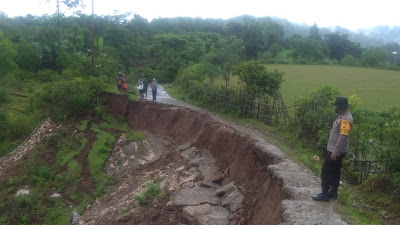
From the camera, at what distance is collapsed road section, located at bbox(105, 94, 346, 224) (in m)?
7.70

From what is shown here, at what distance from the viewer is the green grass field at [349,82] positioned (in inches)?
1140

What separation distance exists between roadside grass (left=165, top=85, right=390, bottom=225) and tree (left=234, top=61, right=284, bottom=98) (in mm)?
1632

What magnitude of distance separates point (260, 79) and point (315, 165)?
26.2ft

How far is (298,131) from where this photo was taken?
13742 millimetres

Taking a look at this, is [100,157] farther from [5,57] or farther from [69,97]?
[5,57]

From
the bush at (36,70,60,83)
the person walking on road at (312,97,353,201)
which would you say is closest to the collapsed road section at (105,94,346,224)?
the person walking on road at (312,97,353,201)

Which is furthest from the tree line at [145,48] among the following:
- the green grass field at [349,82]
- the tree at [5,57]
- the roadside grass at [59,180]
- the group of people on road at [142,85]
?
the roadside grass at [59,180]

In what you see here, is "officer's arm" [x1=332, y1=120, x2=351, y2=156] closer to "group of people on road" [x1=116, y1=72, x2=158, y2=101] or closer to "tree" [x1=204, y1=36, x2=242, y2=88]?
"tree" [x1=204, y1=36, x2=242, y2=88]

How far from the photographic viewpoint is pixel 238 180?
12.1m

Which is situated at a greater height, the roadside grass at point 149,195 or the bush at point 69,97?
the bush at point 69,97

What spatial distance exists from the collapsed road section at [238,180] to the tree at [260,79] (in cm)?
246

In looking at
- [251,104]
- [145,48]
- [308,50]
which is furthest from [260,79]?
[308,50]

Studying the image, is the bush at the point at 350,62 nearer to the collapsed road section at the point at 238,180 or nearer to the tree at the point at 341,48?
the tree at the point at 341,48

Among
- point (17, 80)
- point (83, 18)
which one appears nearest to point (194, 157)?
point (17, 80)
